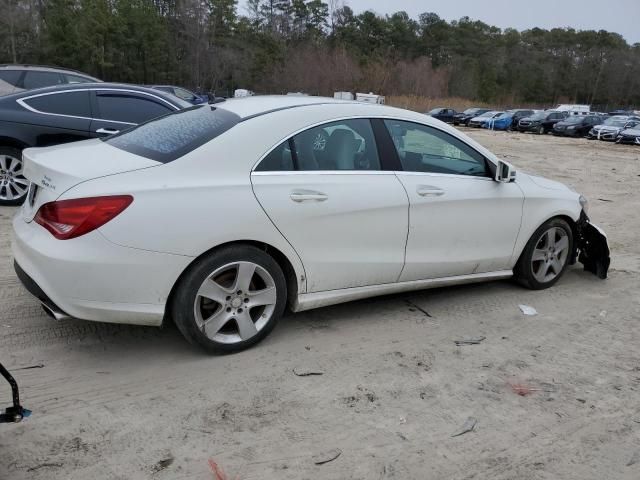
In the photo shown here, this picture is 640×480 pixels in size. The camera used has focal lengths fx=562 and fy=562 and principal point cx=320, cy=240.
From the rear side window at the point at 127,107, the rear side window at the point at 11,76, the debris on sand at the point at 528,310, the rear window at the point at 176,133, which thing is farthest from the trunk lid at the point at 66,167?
the rear side window at the point at 11,76

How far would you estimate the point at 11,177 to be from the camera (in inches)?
262

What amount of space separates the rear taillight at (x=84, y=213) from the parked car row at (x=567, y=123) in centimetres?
2984

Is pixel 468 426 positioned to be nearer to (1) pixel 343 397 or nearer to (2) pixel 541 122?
(1) pixel 343 397

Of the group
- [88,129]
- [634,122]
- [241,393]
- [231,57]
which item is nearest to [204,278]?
[241,393]

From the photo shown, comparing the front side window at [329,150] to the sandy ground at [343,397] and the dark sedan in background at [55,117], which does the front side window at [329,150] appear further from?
the dark sedan in background at [55,117]

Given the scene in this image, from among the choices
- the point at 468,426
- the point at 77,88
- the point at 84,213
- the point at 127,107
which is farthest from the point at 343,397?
the point at 77,88

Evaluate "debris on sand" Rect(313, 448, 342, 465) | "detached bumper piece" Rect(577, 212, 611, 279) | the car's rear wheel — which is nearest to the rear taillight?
"debris on sand" Rect(313, 448, 342, 465)

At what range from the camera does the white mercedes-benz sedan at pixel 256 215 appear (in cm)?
304

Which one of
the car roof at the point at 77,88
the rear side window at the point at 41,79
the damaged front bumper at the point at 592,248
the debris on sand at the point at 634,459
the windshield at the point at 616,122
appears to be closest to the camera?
the debris on sand at the point at 634,459

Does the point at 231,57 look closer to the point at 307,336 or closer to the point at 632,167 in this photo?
the point at 632,167

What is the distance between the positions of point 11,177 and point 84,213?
14.6ft

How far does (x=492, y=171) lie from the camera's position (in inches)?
176

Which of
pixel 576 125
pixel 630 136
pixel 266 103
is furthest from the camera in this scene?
pixel 576 125

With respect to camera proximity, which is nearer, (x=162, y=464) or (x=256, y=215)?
(x=162, y=464)
